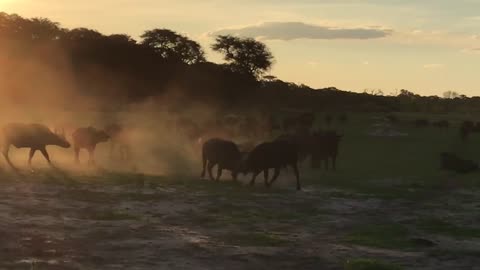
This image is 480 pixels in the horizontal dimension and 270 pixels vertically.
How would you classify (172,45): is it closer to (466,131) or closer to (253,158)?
(466,131)

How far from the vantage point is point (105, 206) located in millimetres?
16812

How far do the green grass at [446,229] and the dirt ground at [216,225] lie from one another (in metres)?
0.04

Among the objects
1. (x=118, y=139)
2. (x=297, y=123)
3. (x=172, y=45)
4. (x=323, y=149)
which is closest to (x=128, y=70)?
(x=172, y=45)

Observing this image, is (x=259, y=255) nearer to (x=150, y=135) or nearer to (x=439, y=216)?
(x=439, y=216)

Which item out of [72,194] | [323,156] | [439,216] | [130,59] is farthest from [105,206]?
[130,59]

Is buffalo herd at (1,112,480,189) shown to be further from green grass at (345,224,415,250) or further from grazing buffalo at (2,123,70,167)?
green grass at (345,224,415,250)

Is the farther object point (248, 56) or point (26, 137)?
point (248, 56)

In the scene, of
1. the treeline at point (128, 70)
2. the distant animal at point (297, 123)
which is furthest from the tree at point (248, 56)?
the distant animal at point (297, 123)

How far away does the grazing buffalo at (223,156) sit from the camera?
2491cm

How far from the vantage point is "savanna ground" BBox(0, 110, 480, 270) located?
37.6 ft

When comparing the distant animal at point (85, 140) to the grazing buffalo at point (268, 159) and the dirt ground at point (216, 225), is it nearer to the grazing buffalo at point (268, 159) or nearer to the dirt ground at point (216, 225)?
the dirt ground at point (216, 225)

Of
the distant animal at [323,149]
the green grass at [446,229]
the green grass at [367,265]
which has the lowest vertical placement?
the green grass at [446,229]

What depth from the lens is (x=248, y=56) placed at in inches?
3590

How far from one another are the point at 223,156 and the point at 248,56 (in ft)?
218
